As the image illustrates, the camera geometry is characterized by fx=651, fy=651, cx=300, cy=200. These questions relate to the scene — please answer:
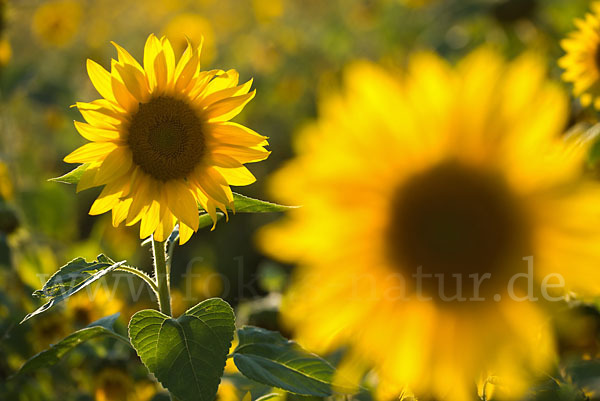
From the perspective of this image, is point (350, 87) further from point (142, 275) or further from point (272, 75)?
point (272, 75)

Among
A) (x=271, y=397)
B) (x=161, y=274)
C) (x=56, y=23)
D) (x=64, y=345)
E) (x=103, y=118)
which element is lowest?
(x=271, y=397)

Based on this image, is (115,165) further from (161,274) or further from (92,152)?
(161,274)

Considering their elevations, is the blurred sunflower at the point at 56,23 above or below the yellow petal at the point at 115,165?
above

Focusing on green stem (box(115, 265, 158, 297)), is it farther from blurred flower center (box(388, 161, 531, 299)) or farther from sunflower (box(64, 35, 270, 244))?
blurred flower center (box(388, 161, 531, 299))

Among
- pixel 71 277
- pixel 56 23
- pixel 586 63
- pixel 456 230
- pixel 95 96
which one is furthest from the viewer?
pixel 95 96

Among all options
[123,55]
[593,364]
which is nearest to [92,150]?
[123,55]

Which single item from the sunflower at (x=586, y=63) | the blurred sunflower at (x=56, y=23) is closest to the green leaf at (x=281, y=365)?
the sunflower at (x=586, y=63)

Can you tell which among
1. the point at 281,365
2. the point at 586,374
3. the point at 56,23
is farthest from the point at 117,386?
the point at 56,23

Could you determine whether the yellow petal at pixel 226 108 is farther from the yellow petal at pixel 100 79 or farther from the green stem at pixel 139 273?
the green stem at pixel 139 273
